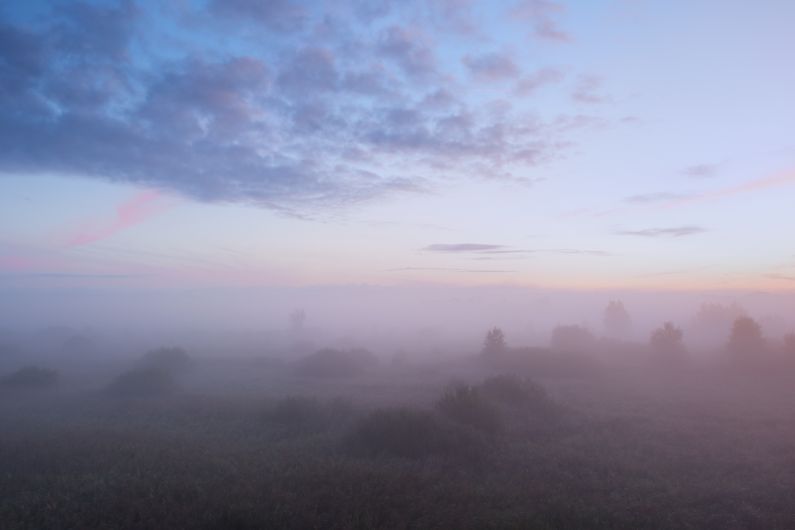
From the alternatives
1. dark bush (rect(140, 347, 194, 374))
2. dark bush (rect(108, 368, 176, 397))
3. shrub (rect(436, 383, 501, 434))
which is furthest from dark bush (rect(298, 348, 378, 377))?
shrub (rect(436, 383, 501, 434))

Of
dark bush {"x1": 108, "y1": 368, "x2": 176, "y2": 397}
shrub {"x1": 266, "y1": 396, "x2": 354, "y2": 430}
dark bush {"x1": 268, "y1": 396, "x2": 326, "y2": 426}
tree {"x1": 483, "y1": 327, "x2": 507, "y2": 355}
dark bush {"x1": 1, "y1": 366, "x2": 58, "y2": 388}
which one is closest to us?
shrub {"x1": 266, "y1": 396, "x2": 354, "y2": 430}

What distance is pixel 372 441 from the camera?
59.9 feet

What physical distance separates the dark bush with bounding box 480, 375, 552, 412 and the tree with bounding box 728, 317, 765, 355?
29.9m

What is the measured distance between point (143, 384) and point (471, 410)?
24227 mm

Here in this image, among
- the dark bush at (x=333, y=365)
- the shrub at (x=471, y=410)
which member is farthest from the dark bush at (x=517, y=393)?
the dark bush at (x=333, y=365)

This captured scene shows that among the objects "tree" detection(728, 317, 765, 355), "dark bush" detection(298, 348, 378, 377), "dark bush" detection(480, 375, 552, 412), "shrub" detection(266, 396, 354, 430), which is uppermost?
"tree" detection(728, 317, 765, 355)

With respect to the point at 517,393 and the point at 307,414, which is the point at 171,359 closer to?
the point at 307,414

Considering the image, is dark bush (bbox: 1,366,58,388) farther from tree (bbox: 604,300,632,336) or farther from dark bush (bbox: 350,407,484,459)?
tree (bbox: 604,300,632,336)

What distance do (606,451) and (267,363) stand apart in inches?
1566

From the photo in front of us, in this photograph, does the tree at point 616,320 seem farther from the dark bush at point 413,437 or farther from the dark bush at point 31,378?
the dark bush at point 31,378

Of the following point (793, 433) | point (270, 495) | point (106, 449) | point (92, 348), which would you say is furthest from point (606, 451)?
point (92, 348)

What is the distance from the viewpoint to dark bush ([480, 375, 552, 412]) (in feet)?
84.5

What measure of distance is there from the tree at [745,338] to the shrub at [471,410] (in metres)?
36.6

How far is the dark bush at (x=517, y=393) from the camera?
2575 centimetres
